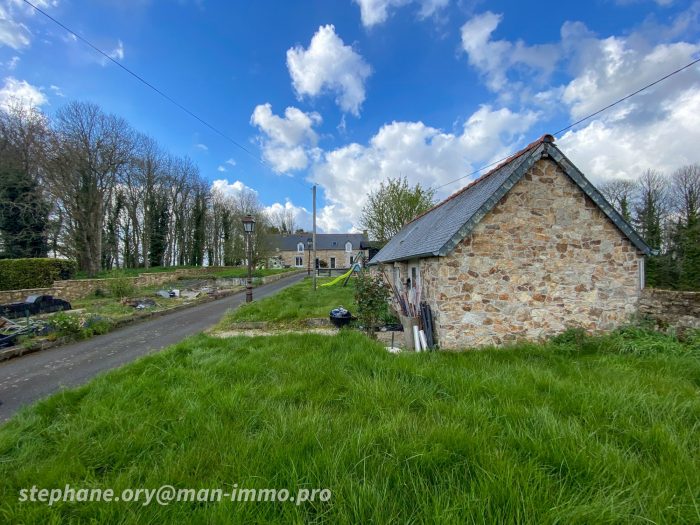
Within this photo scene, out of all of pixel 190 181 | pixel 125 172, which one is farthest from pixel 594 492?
pixel 190 181

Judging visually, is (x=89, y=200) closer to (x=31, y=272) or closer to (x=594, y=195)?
(x=31, y=272)

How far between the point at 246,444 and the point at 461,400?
2.41 metres

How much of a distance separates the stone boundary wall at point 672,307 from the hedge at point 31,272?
24743mm

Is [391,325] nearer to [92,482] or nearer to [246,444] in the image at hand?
[246,444]

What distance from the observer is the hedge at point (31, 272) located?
13742 millimetres

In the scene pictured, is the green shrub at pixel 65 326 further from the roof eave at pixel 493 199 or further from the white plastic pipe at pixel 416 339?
the roof eave at pixel 493 199

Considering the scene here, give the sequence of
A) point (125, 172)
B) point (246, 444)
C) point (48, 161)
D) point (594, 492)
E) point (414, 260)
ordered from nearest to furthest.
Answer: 1. point (594, 492)
2. point (246, 444)
3. point (414, 260)
4. point (48, 161)
5. point (125, 172)

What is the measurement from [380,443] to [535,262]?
18.7 feet

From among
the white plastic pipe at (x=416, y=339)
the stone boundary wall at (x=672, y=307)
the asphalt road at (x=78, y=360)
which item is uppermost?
the stone boundary wall at (x=672, y=307)

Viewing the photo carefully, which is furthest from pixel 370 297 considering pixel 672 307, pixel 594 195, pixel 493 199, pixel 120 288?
pixel 120 288

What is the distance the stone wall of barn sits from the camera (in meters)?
6.09

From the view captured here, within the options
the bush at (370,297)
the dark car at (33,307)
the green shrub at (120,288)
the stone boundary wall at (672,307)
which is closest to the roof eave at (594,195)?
the stone boundary wall at (672,307)

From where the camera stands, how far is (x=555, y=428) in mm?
2596

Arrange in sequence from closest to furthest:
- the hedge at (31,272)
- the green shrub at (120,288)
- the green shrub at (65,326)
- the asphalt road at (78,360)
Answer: the asphalt road at (78,360) < the green shrub at (65,326) < the green shrub at (120,288) < the hedge at (31,272)
